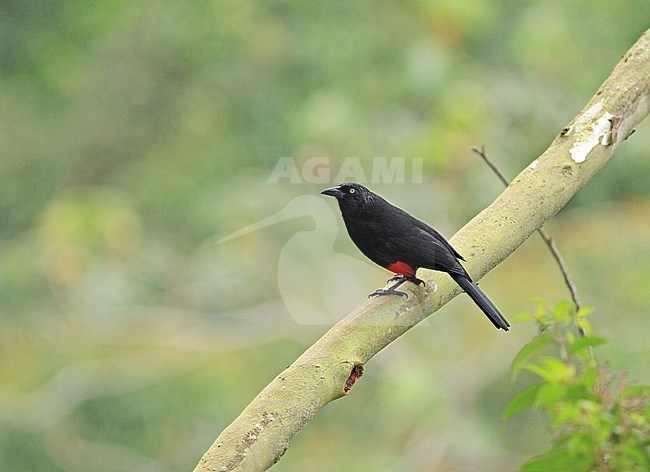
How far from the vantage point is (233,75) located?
14.9ft

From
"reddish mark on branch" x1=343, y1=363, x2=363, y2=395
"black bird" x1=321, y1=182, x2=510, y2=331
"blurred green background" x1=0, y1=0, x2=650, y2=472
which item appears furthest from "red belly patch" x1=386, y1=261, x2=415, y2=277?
"blurred green background" x1=0, y1=0, x2=650, y2=472

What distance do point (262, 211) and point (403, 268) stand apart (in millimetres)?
2275

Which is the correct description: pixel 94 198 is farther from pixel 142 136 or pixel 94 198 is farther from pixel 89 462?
pixel 89 462

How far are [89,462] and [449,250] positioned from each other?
2.34m

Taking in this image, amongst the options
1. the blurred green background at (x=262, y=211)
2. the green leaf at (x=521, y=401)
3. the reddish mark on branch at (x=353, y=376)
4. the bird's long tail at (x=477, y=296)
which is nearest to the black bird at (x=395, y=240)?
the bird's long tail at (x=477, y=296)

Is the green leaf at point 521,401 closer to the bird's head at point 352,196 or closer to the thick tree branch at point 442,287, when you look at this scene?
the thick tree branch at point 442,287

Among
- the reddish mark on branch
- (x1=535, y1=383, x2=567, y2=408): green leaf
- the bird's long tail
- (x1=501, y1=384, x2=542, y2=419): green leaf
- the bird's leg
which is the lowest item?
(x1=535, y1=383, x2=567, y2=408): green leaf

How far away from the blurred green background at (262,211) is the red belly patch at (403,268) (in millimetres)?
1258

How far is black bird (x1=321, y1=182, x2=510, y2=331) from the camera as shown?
1173 mm

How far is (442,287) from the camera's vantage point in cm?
123

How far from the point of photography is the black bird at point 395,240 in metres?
1.17

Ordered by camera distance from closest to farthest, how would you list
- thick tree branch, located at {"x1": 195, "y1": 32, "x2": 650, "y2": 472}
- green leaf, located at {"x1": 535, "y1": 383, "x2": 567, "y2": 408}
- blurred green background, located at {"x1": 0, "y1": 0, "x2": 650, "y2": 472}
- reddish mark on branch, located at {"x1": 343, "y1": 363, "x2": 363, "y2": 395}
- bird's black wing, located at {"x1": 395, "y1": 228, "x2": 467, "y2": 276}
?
green leaf, located at {"x1": 535, "y1": 383, "x2": 567, "y2": 408}, thick tree branch, located at {"x1": 195, "y1": 32, "x2": 650, "y2": 472}, reddish mark on branch, located at {"x1": 343, "y1": 363, "x2": 363, "y2": 395}, bird's black wing, located at {"x1": 395, "y1": 228, "x2": 467, "y2": 276}, blurred green background, located at {"x1": 0, "y1": 0, "x2": 650, "y2": 472}

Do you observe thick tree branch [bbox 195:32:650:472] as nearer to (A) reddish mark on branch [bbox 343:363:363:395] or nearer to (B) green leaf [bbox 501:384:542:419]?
(A) reddish mark on branch [bbox 343:363:363:395]

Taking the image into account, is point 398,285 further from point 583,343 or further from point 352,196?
point 583,343
